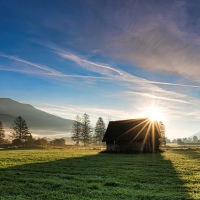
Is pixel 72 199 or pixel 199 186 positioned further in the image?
pixel 199 186

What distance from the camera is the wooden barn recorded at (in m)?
50.0

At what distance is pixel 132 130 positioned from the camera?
52.6 m

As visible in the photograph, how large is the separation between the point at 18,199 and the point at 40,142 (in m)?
85.3

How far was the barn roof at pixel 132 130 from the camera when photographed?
2009 inches

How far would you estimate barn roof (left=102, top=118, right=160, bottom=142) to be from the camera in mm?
51031

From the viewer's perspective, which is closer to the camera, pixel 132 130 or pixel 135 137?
pixel 135 137

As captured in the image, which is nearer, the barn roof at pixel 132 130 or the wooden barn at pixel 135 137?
the wooden barn at pixel 135 137

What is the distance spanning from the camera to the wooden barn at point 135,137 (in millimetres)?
50031

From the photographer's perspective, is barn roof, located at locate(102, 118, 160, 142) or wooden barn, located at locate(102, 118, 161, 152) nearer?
wooden barn, located at locate(102, 118, 161, 152)

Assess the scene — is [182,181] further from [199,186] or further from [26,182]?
[26,182]

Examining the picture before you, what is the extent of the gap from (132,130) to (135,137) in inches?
101

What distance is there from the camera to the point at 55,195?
11.2m

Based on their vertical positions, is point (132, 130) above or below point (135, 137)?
above

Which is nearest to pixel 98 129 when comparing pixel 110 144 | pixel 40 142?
pixel 40 142
